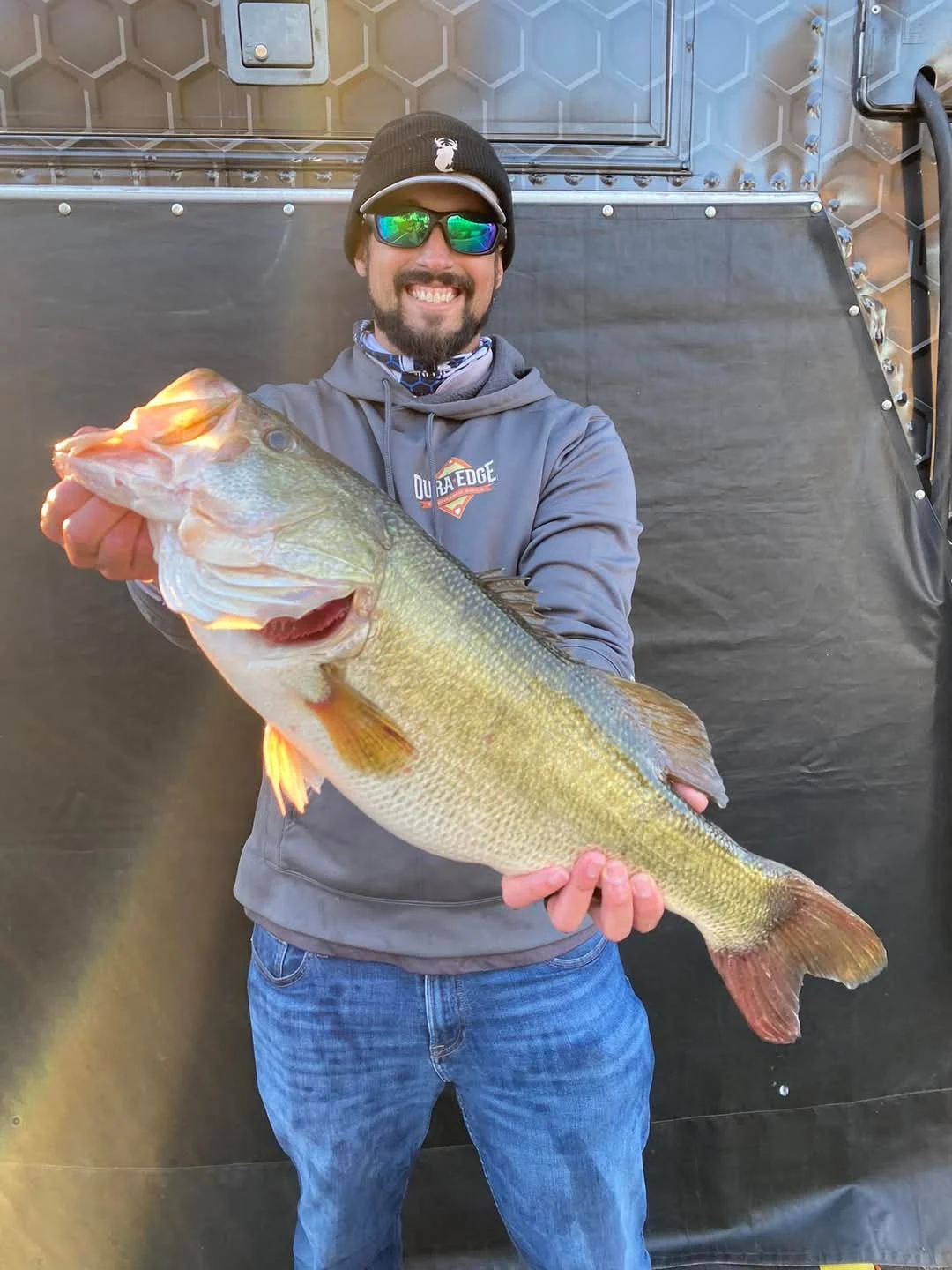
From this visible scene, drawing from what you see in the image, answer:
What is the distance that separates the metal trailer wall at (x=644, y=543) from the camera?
2.74 m

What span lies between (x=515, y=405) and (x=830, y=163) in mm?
1677

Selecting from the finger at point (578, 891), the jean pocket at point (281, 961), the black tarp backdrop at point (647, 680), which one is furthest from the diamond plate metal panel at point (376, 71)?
the jean pocket at point (281, 961)

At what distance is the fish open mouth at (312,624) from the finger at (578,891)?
751 mm

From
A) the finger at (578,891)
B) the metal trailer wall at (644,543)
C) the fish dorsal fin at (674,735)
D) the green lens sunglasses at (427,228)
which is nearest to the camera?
the finger at (578,891)

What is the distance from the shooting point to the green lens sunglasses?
7.68 ft

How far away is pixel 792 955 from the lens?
2043 mm

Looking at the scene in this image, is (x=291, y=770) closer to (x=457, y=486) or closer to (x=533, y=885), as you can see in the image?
(x=533, y=885)

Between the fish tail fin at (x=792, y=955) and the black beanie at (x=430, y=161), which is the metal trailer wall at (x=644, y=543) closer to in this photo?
the black beanie at (x=430, y=161)

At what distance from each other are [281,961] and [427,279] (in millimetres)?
1952

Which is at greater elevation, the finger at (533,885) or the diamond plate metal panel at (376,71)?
the diamond plate metal panel at (376,71)

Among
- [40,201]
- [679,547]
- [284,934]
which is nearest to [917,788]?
[679,547]

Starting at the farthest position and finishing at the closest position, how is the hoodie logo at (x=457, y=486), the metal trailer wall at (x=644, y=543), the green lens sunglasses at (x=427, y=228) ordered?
the metal trailer wall at (x=644, y=543), the green lens sunglasses at (x=427, y=228), the hoodie logo at (x=457, y=486)

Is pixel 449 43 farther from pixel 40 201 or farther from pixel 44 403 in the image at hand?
pixel 44 403

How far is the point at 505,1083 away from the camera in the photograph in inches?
86.5
